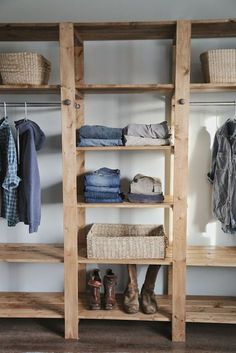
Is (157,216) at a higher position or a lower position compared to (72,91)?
lower

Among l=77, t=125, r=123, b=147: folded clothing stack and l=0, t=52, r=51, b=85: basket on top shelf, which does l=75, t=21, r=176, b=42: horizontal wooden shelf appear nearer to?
l=0, t=52, r=51, b=85: basket on top shelf

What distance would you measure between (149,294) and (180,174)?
983 millimetres

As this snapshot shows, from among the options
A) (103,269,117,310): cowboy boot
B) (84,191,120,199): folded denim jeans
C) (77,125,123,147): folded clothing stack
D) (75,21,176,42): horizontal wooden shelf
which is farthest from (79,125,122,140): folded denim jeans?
(103,269,117,310): cowboy boot

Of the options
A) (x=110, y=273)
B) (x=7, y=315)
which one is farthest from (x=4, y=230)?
(x=110, y=273)

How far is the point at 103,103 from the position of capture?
9.23 feet

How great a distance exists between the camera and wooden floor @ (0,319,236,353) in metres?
2.37

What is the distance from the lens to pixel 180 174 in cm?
233

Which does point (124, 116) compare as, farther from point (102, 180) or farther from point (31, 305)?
point (31, 305)

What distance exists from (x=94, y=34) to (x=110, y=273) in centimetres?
193

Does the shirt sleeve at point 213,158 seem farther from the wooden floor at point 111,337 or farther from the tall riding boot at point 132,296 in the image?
the wooden floor at point 111,337

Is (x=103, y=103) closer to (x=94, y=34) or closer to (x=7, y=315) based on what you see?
(x=94, y=34)

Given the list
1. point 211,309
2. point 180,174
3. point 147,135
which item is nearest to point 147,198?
point 180,174

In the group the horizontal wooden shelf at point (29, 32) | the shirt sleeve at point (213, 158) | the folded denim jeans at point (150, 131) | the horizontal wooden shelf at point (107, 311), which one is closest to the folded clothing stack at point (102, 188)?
the folded denim jeans at point (150, 131)

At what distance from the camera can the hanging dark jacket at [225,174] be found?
251 centimetres
